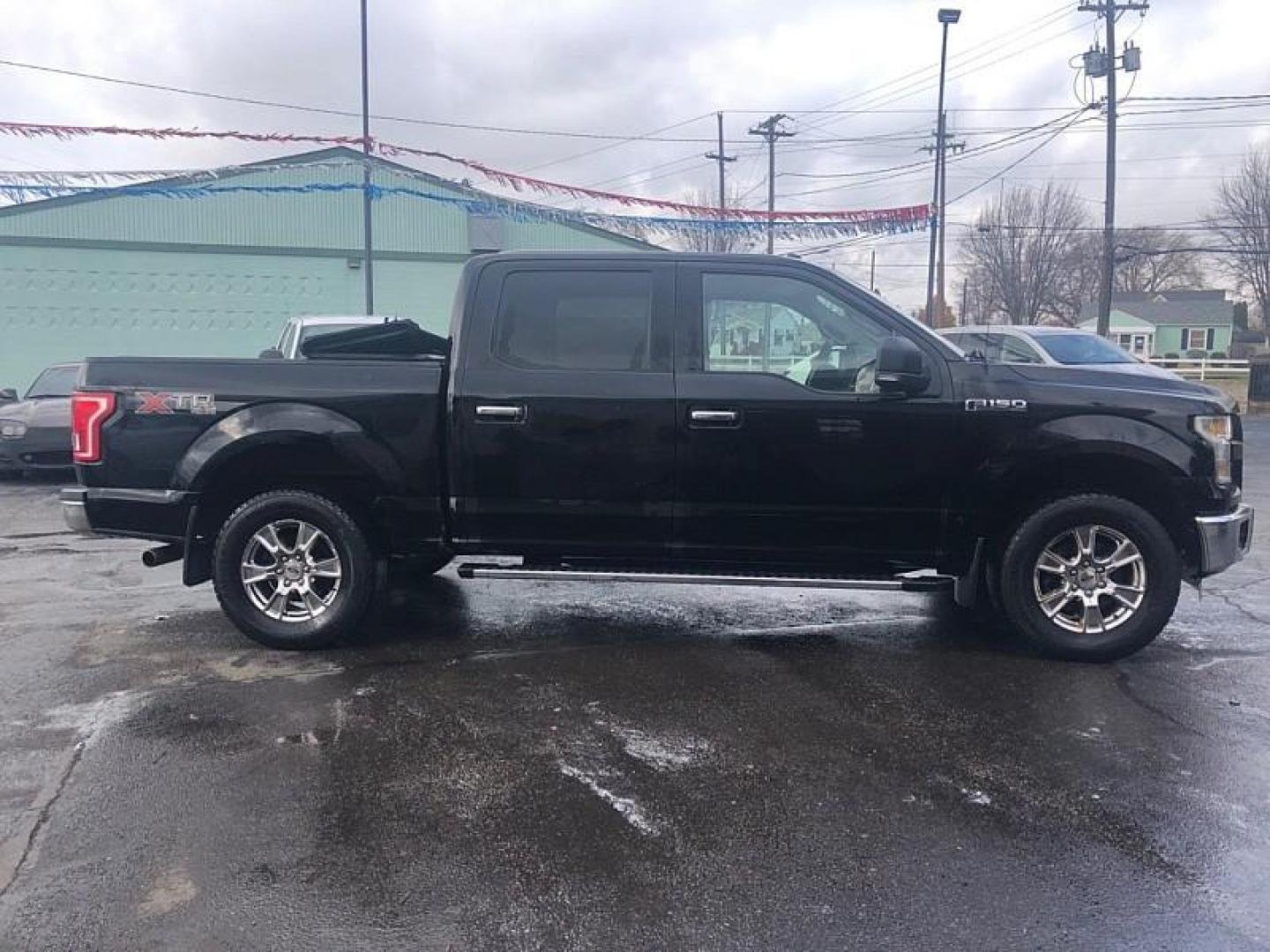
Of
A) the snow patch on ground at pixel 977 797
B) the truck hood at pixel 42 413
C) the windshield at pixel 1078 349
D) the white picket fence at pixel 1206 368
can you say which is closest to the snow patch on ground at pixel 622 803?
the snow patch on ground at pixel 977 797

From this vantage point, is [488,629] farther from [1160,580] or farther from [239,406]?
[1160,580]

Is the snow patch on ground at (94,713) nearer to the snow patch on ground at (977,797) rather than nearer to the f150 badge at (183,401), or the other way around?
the f150 badge at (183,401)

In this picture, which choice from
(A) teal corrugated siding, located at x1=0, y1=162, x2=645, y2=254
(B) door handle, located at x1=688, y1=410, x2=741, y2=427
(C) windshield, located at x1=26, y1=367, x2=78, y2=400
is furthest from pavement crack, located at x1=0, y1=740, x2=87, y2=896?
(A) teal corrugated siding, located at x1=0, y1=162, x2=645, y2=254

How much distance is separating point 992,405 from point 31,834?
4.41m

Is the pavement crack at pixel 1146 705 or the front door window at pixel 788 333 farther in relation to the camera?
the front door window at pixel 788 333

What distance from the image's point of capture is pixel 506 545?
548cm

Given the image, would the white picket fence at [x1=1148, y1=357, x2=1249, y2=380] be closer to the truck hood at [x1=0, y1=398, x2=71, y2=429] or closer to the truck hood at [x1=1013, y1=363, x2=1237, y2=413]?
the truck hood at [x1=1013, y1=363, x2=1237, y2=413]

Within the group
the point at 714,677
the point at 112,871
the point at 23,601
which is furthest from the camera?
the point at 23,601

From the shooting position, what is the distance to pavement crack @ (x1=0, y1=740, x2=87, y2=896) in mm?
3209

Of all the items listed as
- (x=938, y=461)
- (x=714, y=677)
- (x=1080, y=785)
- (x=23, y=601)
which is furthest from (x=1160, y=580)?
(x=23, y=601)

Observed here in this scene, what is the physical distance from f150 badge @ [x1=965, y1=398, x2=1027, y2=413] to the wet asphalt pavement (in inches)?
52.1

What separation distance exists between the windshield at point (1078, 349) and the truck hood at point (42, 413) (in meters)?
12.3

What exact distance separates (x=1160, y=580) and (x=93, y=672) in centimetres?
532

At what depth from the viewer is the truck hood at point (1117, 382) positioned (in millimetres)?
5156
